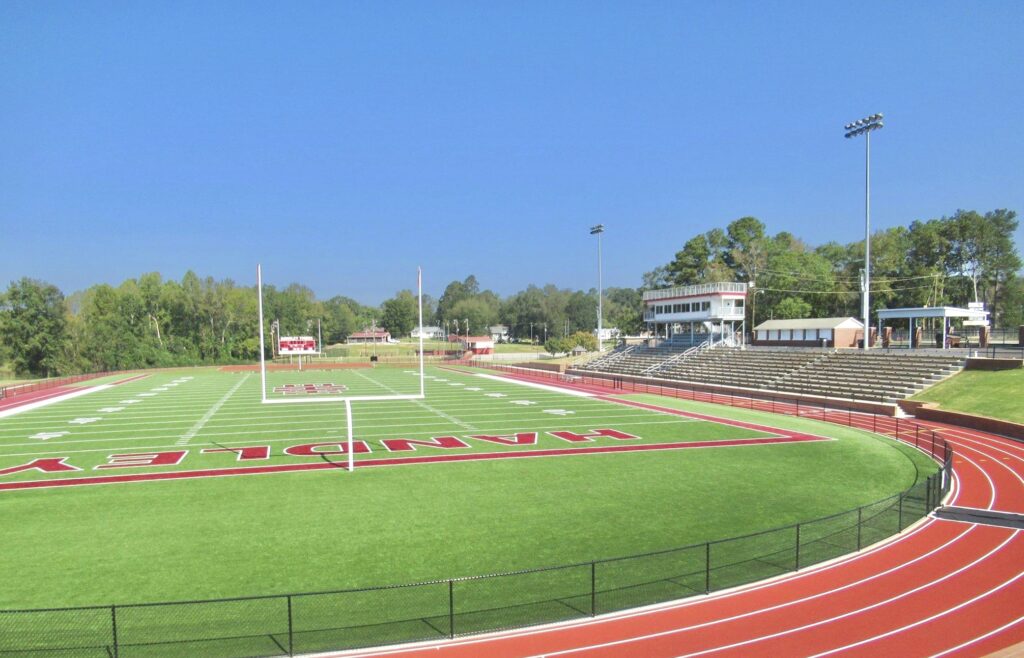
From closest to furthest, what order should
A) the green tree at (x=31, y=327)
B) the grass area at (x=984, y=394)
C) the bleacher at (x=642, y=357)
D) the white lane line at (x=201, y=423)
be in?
1. the white lane line at (x=201, y=423)
2. the grass area at (x=984, y=394)
3. the bleacher at (x=642, y=357)
4. the green tree at (x=31, y=327)

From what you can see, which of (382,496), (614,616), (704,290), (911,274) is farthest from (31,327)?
(911,274)

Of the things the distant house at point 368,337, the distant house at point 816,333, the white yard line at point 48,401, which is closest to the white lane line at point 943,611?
the white yard line at point 48,401

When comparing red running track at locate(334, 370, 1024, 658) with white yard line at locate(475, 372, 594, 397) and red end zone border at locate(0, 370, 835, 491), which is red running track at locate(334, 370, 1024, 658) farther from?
white yard line at locate(475, 372, 594, 397)

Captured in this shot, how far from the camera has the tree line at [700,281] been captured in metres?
72.5

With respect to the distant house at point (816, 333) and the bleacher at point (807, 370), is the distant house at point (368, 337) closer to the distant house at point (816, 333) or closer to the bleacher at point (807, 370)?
the bleacher at point (807, 370)

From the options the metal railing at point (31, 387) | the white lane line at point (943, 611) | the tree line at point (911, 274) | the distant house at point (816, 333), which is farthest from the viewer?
the tree line at point (911, 274)

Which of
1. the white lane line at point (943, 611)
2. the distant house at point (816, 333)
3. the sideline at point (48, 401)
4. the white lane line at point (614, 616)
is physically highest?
the distant house at point (816, 333)

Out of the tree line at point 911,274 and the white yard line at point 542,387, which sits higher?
the tree line at point 911,274

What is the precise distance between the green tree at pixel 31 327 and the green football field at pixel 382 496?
67102 mm

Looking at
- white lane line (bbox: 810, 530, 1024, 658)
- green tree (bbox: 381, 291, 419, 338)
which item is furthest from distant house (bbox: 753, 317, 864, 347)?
green tree (bbox: 381, 291, 419, 338)

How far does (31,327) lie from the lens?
86.5m

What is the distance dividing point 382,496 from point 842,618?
1163 centimetres

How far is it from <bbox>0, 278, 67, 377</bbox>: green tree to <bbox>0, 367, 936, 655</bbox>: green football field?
2642 inches

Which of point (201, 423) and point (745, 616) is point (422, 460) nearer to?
point (745, 616)
